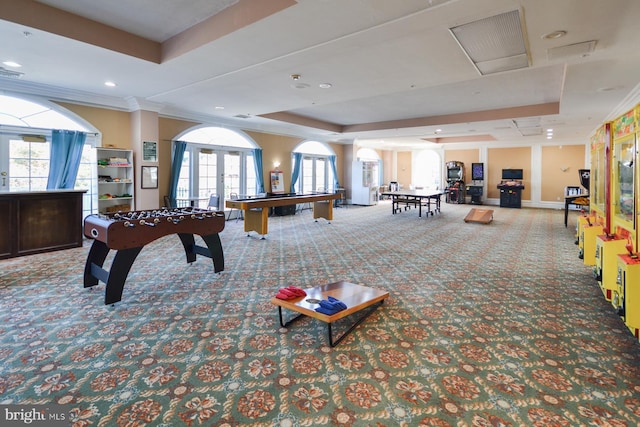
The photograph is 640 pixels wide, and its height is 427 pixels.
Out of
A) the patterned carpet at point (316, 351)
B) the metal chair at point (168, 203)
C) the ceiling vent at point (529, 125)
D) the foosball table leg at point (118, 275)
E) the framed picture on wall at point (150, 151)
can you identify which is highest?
the ceiling vent at point (529, 125)

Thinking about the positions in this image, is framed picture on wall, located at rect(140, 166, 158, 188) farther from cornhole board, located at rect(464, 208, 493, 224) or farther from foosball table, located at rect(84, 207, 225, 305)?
cornhole board, located at rect(464, 208, 493, 224)

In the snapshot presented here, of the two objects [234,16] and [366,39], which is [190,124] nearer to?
[234,16]

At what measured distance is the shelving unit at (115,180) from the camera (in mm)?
6746

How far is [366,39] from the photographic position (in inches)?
144

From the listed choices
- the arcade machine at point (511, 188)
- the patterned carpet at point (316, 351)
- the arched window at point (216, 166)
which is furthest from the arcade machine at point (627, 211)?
the arcade machine at point (511, 188)

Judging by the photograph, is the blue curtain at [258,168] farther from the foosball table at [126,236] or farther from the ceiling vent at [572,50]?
the ceiling vent at [572,50]

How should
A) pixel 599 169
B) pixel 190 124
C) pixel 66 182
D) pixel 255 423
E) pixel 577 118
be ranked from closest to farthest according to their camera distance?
pixel 255 423 → pixel 599 169 → pixel 66 182 → pixel 577 118 → pixel 190 124

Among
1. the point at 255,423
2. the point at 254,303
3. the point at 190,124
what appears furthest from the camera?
the point at 190,124

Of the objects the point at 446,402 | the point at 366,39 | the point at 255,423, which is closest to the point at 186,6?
the point at 366,39

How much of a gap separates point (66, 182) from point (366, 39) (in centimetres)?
624

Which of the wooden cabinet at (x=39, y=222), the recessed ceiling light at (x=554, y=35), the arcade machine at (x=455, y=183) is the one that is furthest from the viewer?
the arcade machine at (x=455, y=183)

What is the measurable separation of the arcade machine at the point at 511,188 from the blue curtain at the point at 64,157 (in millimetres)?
14870

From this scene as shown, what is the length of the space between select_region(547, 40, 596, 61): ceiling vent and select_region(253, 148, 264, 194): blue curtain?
7928 mm

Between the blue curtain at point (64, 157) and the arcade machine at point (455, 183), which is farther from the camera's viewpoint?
the arcade machine at point (455, 183)
